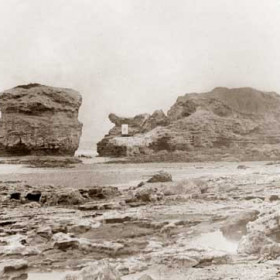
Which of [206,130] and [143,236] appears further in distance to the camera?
[206,130]

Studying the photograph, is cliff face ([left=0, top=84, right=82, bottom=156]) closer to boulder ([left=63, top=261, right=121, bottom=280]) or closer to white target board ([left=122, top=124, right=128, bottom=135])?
white target board ([left=122, top=124, right=128, bottom=135])

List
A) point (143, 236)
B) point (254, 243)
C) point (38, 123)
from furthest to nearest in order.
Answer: point (38, 123), point (143, 236), point (254, 243)

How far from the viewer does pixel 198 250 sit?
23.7 feet

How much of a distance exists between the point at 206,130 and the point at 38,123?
2433cm

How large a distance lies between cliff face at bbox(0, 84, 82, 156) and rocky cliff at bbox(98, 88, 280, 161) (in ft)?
23.4

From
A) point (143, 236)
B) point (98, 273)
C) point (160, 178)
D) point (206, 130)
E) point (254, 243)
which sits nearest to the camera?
point (98, 273)

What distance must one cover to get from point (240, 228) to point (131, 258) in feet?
8.42

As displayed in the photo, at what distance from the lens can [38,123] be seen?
202 feet

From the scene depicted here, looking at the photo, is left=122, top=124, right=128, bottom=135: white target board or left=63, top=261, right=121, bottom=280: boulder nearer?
left=63, top=261, right=121, bottom=280: boulder

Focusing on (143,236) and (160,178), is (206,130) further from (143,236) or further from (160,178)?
(143,236)

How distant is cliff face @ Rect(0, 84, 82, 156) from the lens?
2363 inches

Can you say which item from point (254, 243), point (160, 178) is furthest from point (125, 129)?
point (254, 243)

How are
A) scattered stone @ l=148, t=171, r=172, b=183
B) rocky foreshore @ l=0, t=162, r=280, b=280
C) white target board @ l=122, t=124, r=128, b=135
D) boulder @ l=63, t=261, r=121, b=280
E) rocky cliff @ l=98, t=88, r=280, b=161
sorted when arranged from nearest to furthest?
boulder @ l=63, t=261, r=121, b=280, rocky foreshore @ l=0, t=162, r=280, b=280, scattered stone @ l=148, t=171, r=172, b=183, rocky cliff @ l=98, t=88, r=280, b=161, white target board @ l=122, t=124, r=128, b=135

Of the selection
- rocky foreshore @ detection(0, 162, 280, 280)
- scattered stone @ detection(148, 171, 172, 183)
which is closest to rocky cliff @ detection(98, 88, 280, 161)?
scattered stone @ detection(148, 171, 172, 183)
